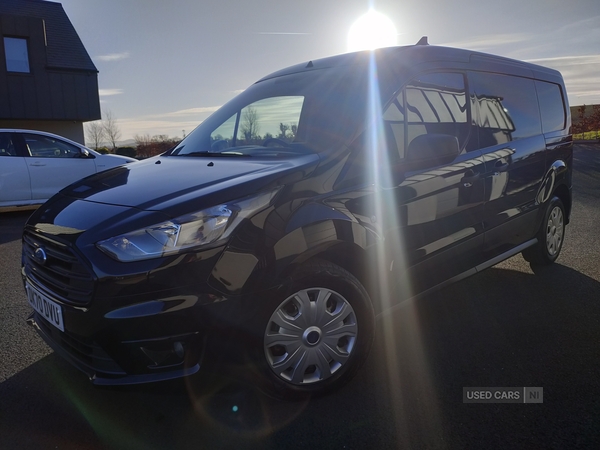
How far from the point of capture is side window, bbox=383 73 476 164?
304 centimetres

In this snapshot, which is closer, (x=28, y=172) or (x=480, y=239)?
(x=480, y=239)

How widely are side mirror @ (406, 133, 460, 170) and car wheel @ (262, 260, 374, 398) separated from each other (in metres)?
0.84

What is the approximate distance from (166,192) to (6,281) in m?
3.15

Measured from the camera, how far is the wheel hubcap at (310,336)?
2.47 metres

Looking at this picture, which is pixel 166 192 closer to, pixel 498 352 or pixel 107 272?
pixel 107 272

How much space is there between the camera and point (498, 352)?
3.17 metres

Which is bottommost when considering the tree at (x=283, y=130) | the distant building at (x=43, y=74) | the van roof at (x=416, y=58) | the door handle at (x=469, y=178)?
the door handle at (x=469, y=178)

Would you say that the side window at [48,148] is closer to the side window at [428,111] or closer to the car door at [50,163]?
the car door at [50,163]

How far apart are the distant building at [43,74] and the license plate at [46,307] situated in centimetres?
2080

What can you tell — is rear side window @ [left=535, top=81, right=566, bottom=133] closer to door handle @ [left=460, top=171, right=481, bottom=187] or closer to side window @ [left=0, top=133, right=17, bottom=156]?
door handle @ [left=460, top=171, right=481, bottom=187]

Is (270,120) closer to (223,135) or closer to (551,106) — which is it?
(223,135)

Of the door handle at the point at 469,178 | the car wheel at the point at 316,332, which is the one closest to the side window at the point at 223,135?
the car wheel at the point at 316,332

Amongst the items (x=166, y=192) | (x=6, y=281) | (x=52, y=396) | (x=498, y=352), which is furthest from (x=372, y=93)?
(x=6, y=281)

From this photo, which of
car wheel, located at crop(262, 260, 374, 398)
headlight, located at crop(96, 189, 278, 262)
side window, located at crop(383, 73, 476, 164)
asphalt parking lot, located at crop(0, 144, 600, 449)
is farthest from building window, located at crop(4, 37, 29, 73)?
car wheel, located at crop(262, 260, 374, 398)
